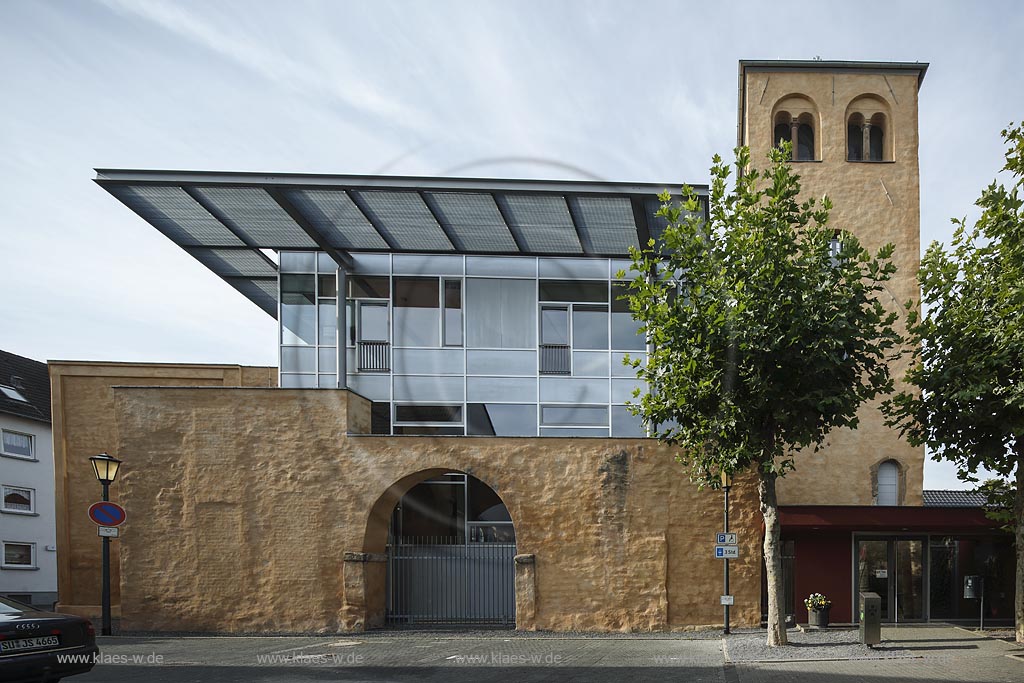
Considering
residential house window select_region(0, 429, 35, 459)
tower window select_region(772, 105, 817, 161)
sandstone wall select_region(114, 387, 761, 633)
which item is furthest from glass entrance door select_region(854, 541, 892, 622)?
residential house window select_region(0, 429, 35, 459)

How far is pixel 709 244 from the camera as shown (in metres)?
17.8

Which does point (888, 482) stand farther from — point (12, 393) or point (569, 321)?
point (12, 393)

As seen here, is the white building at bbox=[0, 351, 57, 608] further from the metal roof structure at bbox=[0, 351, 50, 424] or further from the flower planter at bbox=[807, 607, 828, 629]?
the flower planter at bbox=[807, 607, 828, 629]

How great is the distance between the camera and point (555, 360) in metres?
25.3

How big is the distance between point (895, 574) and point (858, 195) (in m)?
10.7

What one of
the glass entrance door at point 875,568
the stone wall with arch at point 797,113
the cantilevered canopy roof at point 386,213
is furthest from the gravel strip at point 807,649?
the stone wall with arch at point 797,113

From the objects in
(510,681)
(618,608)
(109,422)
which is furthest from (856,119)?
(109,422)

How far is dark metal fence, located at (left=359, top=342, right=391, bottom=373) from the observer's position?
24969 mm

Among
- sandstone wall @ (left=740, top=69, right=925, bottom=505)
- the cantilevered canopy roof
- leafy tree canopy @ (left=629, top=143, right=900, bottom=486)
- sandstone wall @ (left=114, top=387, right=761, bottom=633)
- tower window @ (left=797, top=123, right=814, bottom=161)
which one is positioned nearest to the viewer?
leafy tree canopy @ (left=629, top=143, right=900, bottom=486)

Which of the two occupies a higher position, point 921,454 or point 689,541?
point 921,454

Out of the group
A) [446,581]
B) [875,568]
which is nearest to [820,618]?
[875,568]

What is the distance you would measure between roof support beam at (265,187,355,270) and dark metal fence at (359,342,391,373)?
240 centimetres

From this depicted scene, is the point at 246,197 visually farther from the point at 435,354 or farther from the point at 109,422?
the point at 109,422

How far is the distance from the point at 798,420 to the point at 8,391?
107ft
